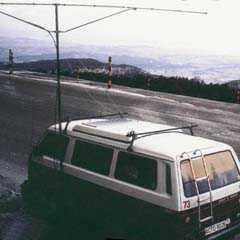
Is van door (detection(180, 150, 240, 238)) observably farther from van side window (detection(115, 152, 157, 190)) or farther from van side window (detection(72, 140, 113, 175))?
van side window (detection(72, 140, 113, 175))

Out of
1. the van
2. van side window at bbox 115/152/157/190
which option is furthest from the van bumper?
van side window at bbox 115/152/157/190

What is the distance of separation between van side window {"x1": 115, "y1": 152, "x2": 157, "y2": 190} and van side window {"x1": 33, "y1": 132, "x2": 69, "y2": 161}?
1.43 m

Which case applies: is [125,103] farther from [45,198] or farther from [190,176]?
[190,176]

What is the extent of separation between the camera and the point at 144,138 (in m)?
8.56

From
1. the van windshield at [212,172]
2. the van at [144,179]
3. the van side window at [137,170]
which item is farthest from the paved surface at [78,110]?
the van windshield at [212,172]

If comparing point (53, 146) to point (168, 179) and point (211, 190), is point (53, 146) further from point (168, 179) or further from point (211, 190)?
point (211, 190)

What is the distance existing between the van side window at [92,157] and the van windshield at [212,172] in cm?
140

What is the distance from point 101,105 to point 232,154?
12.3 meters

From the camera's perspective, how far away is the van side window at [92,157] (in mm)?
8789

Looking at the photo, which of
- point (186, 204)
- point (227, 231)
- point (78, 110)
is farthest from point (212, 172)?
point (78, 110)

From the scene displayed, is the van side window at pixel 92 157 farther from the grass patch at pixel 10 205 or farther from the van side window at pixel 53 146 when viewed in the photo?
the grass patch at pixel 10 205

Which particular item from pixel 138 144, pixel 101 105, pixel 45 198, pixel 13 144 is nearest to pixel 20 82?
pixel 101 105

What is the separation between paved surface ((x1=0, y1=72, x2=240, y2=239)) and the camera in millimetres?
14406

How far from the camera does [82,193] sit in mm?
9273
